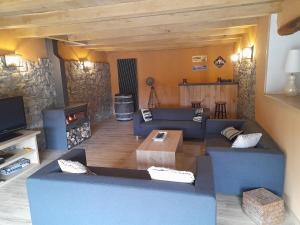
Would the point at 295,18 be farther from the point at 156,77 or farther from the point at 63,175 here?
the point at 156,77

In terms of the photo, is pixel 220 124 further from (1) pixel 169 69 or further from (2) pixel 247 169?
(1) pixel 169 69

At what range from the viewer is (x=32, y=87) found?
4.36 metres

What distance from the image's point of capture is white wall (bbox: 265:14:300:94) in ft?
9.98

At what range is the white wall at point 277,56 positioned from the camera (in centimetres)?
304

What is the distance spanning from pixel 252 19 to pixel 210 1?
66.4 inches

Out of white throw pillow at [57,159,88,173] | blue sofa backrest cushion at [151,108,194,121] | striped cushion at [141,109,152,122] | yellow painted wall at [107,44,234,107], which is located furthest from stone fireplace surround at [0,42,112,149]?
white throw pillow at [57,159,88,173]

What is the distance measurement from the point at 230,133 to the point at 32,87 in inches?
152

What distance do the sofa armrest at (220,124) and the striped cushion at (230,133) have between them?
0.18 metres

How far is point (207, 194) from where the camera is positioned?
155 centimetres

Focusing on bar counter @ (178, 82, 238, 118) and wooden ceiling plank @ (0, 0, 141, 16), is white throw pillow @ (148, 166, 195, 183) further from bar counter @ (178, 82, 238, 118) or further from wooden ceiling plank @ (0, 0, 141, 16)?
bar counter @ (178, 82, 238, 118)

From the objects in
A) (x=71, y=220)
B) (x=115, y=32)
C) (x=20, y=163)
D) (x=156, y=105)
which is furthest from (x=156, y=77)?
(x=71, y=220)

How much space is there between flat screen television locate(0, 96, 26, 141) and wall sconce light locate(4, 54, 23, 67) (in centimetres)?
65

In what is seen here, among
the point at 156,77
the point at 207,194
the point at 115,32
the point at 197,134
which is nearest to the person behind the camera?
the point at 207,194

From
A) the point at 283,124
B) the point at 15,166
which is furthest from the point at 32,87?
the point at 283,124
